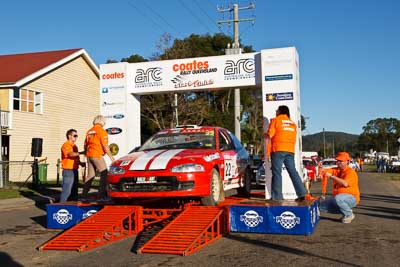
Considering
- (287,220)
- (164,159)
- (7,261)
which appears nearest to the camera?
(7,261)

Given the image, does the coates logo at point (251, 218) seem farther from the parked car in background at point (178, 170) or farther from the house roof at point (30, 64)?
the house roof at point (30, 64)

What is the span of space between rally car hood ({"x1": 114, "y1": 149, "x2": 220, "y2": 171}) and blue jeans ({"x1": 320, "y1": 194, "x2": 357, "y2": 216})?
2.40m

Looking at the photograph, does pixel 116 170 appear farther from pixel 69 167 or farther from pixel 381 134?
pixel 381 134

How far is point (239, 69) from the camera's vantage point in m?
11.9

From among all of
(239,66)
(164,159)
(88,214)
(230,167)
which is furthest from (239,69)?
(88,214)

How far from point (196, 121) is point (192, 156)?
31304 mm

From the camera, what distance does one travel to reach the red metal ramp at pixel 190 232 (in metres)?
6.61

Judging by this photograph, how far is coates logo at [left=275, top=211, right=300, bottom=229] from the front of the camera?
7699mm

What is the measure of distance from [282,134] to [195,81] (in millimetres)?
4184

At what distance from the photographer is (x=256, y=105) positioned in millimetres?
54375

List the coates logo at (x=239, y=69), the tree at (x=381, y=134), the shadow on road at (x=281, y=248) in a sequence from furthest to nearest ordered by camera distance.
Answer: the tree at (x=381, y=134)
the coates logo at (x=239, y=69)
the shadow on road at (x=281, y=248)

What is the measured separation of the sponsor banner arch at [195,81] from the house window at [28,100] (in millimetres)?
16841

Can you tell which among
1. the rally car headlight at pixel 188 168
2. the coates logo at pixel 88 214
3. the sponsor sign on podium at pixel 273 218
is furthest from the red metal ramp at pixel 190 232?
the coates logo at pixel 88 214

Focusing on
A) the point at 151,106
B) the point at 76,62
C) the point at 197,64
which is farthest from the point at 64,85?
the point at 197,64
